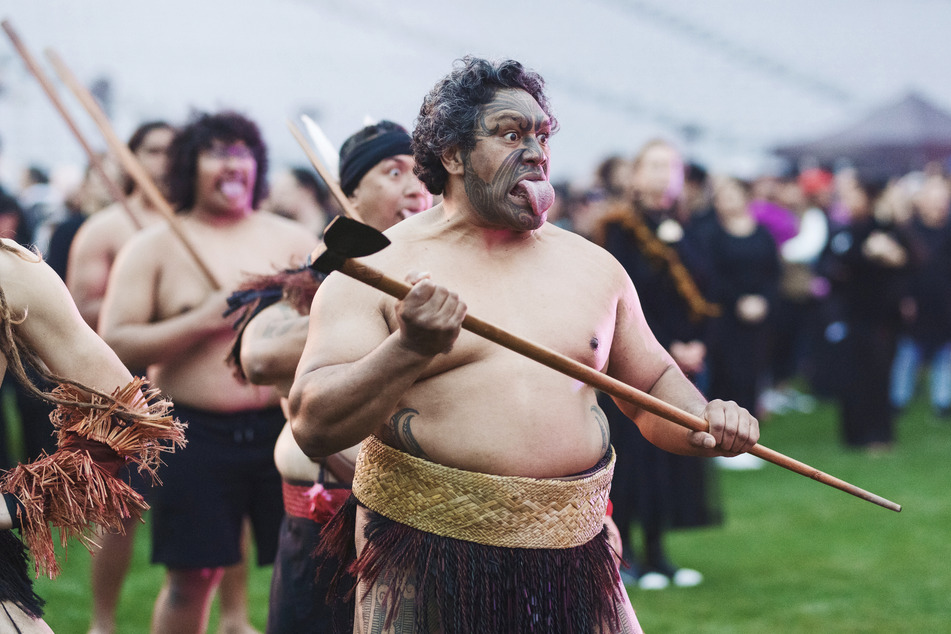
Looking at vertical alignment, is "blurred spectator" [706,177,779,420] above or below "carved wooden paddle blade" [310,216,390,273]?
below

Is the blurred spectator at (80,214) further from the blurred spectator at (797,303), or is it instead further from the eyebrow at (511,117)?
the blurred spectator at (797,303)

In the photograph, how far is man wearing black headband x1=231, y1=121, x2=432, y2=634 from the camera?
3.15m

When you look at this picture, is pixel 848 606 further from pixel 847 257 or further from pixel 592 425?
pixel 847 257

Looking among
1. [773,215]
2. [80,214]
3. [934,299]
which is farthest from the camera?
[773,215]

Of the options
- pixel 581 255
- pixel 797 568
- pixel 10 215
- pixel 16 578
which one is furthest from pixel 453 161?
pixel 10 215

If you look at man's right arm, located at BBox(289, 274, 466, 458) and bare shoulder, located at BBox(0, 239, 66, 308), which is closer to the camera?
man's right arm, located at BBox(289, 274, 466, 458)

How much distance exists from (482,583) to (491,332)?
53 cm

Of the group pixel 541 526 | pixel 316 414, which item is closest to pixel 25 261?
pixel 316 414

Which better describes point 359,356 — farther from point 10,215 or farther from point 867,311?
point 867,311

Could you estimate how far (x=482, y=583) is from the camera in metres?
2.32

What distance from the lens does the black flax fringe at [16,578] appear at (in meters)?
2.24

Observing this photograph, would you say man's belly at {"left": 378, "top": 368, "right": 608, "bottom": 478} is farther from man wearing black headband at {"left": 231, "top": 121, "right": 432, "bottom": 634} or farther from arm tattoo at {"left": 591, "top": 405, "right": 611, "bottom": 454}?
man wearing black headband at {"left": 231, "top": 121, "right": 432, "bottom": 634}

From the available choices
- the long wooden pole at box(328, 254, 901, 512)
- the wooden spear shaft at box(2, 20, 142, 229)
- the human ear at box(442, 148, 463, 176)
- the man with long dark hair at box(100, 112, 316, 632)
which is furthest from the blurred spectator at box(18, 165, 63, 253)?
the long wooden pole at box(328, 254, 901, 512)

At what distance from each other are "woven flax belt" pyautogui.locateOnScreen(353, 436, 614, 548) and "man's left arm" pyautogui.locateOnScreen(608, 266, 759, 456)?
0.73 ft
